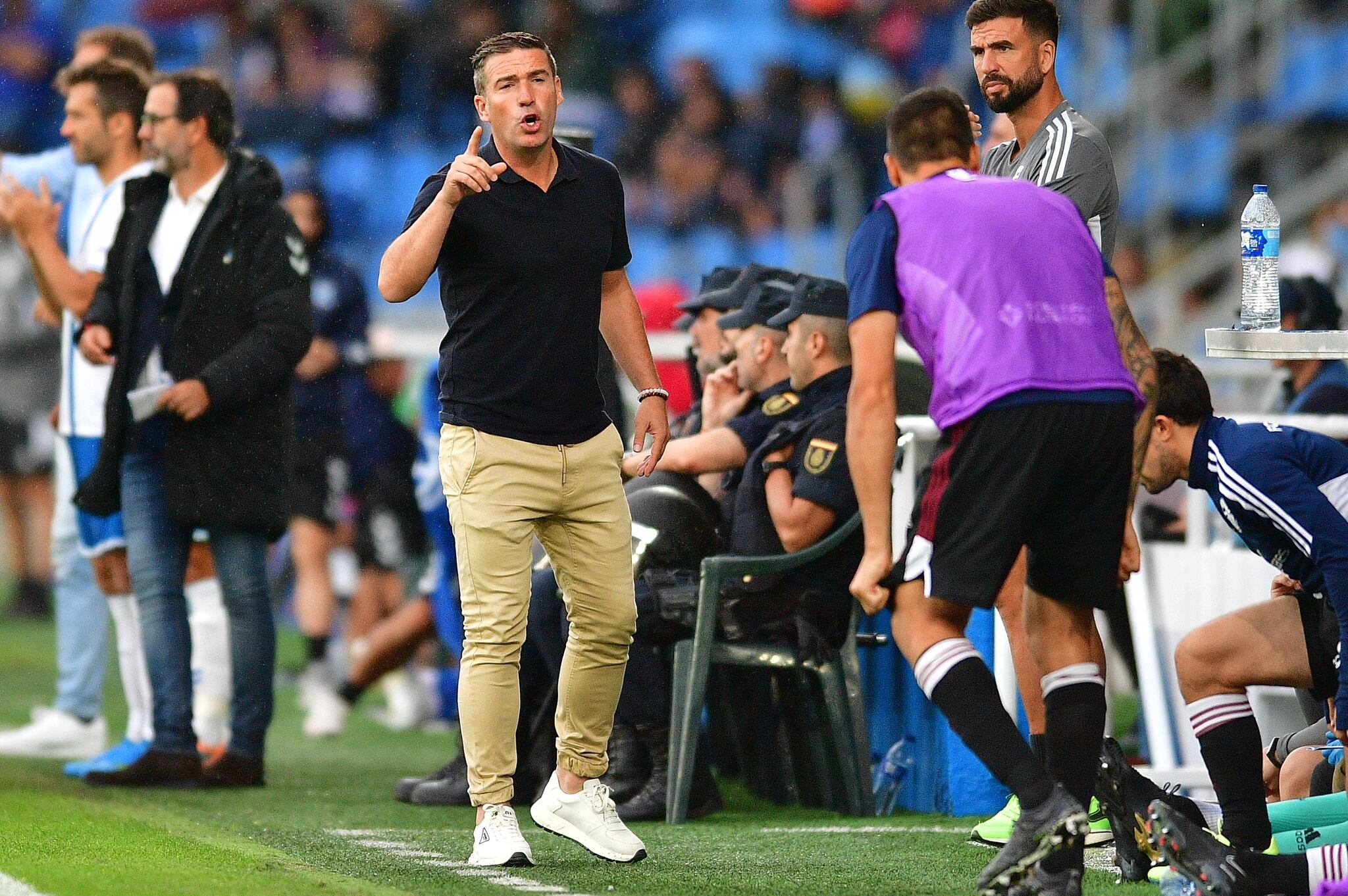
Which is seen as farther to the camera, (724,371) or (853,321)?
(724,371)

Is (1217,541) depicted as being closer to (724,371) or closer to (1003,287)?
(724,371)

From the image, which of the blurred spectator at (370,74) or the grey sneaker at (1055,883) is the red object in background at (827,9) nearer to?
the blurred spectator at (370,74)

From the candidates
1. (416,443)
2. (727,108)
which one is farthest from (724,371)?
(727,108)

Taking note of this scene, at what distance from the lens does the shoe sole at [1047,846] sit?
3.52 metres

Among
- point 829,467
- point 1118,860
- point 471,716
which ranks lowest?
point 1118,860

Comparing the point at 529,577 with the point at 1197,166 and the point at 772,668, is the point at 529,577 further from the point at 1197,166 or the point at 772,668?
the point at 1197,166

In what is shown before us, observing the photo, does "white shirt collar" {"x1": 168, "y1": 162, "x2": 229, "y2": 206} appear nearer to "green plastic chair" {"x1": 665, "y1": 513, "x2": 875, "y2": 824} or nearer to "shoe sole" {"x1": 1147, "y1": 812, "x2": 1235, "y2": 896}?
"green plastic chair" {"x1": 665, "y1": 513, "x2": 875, "y2": 824}

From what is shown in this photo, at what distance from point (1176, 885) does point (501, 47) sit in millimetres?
2307

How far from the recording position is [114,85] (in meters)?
6.85

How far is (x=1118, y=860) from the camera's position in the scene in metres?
4.34

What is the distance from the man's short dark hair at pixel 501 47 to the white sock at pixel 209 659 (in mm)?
2854

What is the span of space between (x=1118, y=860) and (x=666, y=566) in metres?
1.82

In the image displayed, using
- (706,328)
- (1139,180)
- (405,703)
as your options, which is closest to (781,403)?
(706,328)

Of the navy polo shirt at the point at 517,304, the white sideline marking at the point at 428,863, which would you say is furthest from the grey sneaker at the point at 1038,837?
the navy polo shirt at the point at 517,304
